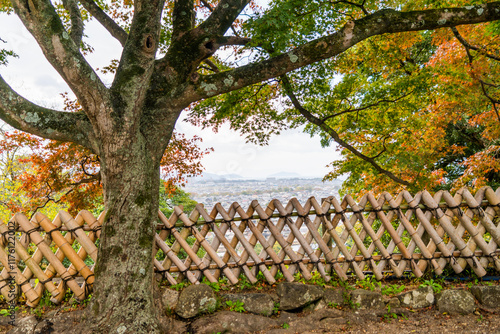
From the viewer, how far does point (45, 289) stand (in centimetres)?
392

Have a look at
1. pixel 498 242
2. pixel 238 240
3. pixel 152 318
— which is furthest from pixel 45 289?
pixel 498 242

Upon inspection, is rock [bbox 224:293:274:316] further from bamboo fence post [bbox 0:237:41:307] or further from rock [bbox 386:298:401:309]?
bamboo fence post [bbox 0:237:41:307]

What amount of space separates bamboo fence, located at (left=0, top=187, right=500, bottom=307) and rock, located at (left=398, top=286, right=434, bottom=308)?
40 centimetres

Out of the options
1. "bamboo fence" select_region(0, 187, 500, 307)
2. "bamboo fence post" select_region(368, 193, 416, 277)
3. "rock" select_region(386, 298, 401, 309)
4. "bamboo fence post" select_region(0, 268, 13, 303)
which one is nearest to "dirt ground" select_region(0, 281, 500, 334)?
"rock" select_region(386, 298, 401, 309)

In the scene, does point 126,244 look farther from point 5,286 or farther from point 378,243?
point 378,243

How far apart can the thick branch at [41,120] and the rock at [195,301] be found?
240 centimetres

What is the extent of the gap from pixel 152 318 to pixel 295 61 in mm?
3814

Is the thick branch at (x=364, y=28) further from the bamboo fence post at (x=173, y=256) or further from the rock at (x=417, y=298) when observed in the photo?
the rock at (x=417, y=298)

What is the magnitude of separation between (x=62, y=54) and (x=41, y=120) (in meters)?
0.90

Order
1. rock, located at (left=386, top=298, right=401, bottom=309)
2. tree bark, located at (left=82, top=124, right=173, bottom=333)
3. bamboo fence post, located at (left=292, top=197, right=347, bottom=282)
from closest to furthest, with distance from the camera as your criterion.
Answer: tree bark, located at (left=82, top=124, right=173, bottom=333) → rock, located at (left=386, top=298, right=401, bottom=309) → bamboo fence post, located at (left=292, top=197, right=347, bottom=282)

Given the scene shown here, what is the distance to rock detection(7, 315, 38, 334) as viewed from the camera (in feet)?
10.9

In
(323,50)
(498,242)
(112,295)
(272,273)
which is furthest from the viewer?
(498,242)

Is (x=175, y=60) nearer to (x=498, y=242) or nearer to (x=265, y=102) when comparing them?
(x=265, y=102)

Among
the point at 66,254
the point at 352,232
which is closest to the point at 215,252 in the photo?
the point at 66,254
